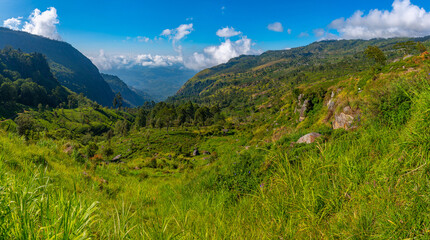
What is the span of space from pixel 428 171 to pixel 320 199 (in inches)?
43.4

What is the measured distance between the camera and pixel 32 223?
1593mm

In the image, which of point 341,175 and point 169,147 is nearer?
point 341,175

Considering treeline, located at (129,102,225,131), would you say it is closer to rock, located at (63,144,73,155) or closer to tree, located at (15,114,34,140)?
tree, located at (15,114,34,140)

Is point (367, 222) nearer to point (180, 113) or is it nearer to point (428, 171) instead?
point (428, 171)

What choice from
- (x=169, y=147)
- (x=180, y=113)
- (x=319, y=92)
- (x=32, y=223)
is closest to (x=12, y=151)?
(x=32, y=223)

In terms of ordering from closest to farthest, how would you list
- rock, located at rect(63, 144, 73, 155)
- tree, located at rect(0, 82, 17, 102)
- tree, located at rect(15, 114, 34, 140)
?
rock, located at rect(63, 144, 73, 155), tree, located at rect(15, 114, 34, 140), tree, located at rect(0, 82, 17, 102)

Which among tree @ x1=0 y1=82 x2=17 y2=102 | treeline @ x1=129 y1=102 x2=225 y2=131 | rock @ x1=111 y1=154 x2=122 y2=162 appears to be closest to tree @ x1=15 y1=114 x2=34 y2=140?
rock @ x1=111 y1=154 x2=122 y2=162

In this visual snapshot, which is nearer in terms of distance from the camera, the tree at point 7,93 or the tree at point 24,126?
the tree at point 24,126

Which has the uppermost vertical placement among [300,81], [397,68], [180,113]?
[300,81]

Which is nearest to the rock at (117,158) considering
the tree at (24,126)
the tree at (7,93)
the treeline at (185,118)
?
the tree at (24,126)

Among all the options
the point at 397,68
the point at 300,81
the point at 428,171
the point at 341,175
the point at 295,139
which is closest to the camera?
the point at 428,171

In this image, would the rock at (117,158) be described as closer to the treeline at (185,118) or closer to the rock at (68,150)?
the treeline at (185,118)

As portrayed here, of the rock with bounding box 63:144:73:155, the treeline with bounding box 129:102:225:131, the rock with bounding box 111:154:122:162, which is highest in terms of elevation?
the rock with bounding box 63:144:73:155

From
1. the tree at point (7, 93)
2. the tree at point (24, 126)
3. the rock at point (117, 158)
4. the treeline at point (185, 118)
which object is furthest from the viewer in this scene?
the tree at point (7, 93)
